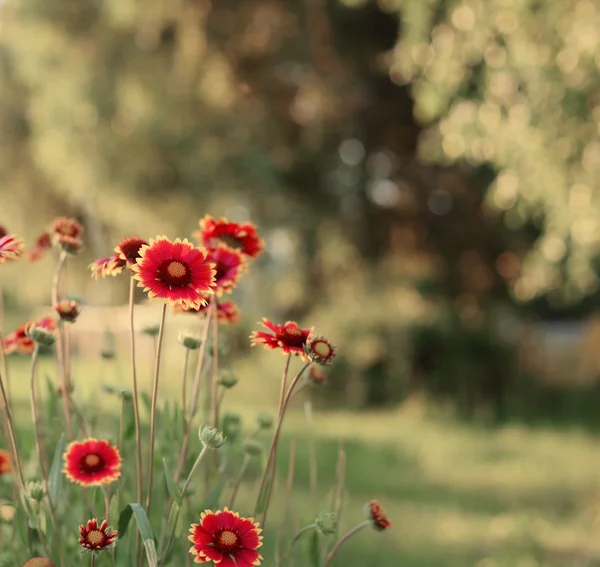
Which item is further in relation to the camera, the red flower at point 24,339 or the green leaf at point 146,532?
the red flower at point 24,339

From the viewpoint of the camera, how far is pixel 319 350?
115 cm

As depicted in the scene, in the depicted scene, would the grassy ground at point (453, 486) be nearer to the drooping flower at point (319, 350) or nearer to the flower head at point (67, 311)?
the flower head at point (67, 311)

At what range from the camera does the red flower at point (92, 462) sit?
4.25 ft

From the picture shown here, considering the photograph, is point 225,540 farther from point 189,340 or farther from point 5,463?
point 5,463

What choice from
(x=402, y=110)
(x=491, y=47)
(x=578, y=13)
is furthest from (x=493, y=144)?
(x=402, y=110)

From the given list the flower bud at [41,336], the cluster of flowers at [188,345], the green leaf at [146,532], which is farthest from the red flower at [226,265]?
the green leaf at [146,532]

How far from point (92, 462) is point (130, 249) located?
35 cm

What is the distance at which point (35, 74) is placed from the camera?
8695 millimetres

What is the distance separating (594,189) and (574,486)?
2087 millimetres

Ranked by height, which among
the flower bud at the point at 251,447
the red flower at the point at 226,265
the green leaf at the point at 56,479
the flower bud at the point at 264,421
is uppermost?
the red flower at the point at 226,265

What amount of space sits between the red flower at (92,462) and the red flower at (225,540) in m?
0.22

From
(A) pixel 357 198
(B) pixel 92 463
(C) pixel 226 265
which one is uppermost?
(A) pixel 357 198

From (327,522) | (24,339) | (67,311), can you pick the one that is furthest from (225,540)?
(24,339)

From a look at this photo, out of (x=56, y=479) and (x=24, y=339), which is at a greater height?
(x=24, y=339)
